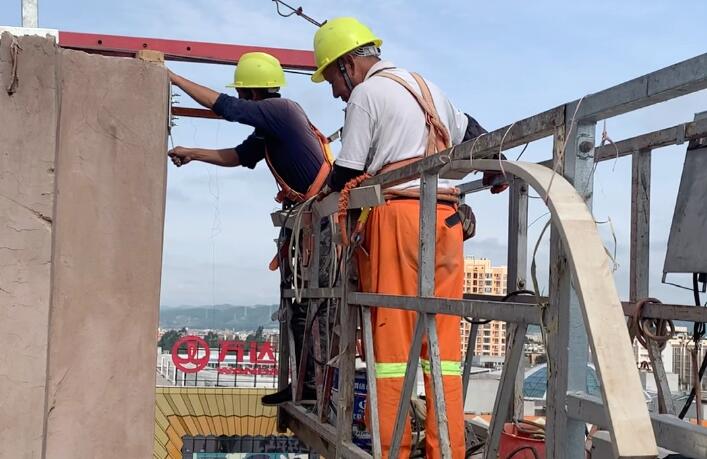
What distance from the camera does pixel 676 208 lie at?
3.10 metres

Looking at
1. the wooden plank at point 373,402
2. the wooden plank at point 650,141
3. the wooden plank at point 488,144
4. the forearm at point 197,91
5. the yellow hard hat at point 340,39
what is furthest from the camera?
the forearm at point 197,91

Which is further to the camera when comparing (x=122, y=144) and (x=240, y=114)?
(x=240, y=114)

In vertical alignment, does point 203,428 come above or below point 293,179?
below

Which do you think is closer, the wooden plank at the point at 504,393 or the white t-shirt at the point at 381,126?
the wooden plank at the point at 504,393

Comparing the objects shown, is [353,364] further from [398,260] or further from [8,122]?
[8,122]

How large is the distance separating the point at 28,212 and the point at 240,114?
2.07 m

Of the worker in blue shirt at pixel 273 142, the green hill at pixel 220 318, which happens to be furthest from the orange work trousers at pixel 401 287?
the green hill at pixel 220 318

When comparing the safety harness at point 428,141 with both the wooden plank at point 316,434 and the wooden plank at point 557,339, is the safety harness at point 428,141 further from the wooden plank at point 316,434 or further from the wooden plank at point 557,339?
the wooden plank at point 557,339

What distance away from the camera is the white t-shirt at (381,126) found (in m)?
3.77

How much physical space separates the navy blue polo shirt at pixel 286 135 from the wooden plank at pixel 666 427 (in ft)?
10.2

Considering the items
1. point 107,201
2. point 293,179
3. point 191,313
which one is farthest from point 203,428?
point 191,313

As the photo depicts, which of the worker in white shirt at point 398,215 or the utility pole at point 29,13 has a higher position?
the utility pole at point 29,13

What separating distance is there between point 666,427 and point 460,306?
1023 millimetres

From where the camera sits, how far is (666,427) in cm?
190
